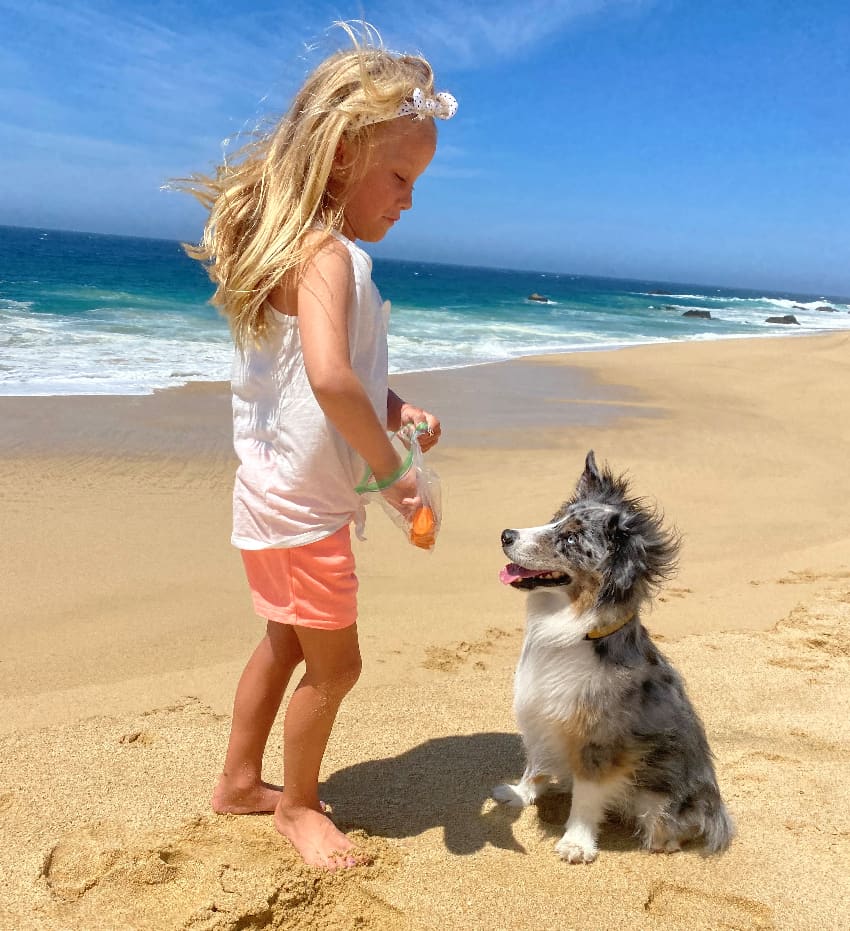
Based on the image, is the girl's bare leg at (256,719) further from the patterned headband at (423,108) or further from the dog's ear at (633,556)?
the patterned headband at (423,108)

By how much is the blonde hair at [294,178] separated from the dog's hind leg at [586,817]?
5.79 ft

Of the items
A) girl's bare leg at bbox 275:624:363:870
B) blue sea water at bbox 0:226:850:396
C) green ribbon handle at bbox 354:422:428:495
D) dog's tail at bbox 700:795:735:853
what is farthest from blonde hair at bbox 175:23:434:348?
blue sea water at bbox 0:226:850:396

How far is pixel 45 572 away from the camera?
4.79 metres

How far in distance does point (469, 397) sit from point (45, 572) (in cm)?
795

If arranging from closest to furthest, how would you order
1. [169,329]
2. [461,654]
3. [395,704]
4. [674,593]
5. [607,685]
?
[607,685] → [395,704] → [461,654] → [674,593] → [169,329]

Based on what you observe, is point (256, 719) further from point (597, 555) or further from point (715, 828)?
point (715, 828)

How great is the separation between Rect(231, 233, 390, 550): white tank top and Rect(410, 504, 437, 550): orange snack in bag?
197 millimetres

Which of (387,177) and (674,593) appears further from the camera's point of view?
(674,593)

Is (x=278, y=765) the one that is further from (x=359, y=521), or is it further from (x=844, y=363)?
(x=844, y=363)

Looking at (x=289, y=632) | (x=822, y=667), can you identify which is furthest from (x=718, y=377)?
(x=289, y=632)

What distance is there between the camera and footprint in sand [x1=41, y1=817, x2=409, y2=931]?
2242 mm

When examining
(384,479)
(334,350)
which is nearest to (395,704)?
(384,479)

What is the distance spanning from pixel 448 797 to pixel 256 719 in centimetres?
84

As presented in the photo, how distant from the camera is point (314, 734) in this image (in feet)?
8.16
